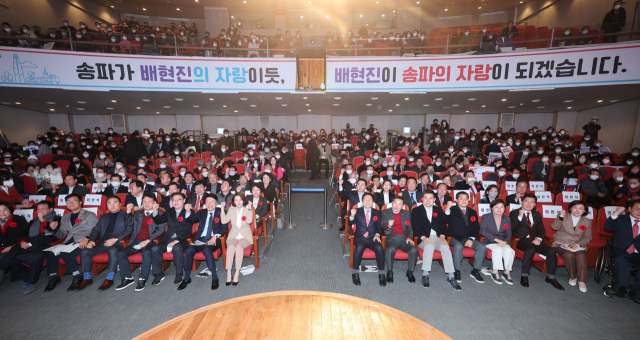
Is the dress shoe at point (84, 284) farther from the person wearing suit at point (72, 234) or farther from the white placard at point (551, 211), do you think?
the white placard at point (551, 211)

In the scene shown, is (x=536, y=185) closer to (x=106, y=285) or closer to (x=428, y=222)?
(x=428, y=222)

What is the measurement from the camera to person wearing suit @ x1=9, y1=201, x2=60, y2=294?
348 cm

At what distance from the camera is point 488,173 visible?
20.3 ft

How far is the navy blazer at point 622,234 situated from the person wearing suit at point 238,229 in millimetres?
5444

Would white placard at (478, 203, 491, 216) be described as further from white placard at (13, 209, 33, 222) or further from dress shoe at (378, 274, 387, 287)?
white placard at (13, 209, 33, 222)

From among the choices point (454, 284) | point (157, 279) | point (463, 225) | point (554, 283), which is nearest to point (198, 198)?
point (157, 279)

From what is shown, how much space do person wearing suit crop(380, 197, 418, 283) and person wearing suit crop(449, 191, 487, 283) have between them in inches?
25.6

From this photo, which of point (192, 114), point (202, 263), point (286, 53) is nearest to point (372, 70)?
point (286, 53)

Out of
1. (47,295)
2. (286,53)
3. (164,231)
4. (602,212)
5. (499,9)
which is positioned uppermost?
(499,9)

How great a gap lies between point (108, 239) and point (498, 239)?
6119 millimetres

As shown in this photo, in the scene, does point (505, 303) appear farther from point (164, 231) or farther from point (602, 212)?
point (164, 231)

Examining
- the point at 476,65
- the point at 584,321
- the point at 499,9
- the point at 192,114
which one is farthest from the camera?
the point at 192,114

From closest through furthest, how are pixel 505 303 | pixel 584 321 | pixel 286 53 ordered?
pixel 584 321, pixel 505 303, pixel 286 53

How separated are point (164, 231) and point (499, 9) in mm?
22240
